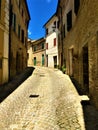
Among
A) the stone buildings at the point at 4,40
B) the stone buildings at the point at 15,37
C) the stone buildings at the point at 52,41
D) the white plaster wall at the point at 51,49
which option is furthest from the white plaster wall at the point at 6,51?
the white plaster wall at the point at 51,49

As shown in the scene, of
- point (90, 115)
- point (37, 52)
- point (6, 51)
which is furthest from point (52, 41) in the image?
point (90, 115)

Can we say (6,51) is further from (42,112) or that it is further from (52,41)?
(52,41)

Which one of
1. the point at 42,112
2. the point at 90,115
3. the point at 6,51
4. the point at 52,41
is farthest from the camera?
the point at 52,41

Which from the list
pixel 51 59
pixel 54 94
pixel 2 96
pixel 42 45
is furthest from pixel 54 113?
pixel 42 45

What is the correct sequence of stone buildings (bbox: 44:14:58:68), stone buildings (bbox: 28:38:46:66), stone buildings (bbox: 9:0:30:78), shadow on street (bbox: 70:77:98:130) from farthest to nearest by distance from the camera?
stone buildings (bbox: 28:38:46:66)
stone buildings (bbox: 44:14:58:68)
stone buildings (bbox: 9:0:30:78)
shadow on street (bbox: 70:77:98:130)

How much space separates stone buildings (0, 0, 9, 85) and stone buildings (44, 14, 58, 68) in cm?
1599

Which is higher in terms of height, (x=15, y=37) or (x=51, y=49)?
(x=51, y=49)

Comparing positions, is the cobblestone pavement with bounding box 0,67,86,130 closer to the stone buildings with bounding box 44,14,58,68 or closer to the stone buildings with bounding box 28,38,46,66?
the stone buildings with bounding box 44,14,58,68

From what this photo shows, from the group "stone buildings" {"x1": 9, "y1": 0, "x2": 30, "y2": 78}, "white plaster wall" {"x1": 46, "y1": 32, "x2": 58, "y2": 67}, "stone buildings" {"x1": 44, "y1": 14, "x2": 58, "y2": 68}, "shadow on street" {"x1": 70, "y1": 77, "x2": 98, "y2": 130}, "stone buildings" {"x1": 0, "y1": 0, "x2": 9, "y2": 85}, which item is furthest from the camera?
"white plaster wall" {"x1": 46, "y1": 32, "x2": 58, "y2": 67}

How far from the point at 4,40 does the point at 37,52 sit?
2764 cm

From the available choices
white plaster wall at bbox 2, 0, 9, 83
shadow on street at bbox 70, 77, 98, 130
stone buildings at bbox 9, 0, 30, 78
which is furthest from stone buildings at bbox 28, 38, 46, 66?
shadow on street at bbox 70, 77, 98, 130

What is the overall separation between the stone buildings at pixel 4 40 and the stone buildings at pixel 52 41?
16.0 m

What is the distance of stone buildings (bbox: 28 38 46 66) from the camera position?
3684 cm

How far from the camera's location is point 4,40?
12.1 meters
